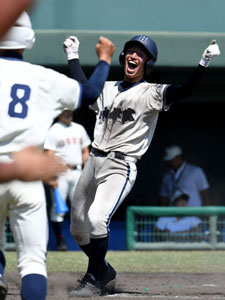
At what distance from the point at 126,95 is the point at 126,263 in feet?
9.33

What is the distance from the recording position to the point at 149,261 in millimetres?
7953

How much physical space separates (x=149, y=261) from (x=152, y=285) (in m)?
2.11

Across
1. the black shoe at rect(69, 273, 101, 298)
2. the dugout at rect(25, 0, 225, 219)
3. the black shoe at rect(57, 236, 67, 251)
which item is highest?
the dugout at rect(25, 0, 225, 219)

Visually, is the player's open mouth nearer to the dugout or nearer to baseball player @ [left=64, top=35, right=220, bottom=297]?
baseball player @ [left=64, top=35, right=220, bottom=297]

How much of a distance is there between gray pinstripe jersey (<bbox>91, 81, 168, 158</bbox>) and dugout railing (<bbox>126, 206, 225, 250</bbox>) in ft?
13.6

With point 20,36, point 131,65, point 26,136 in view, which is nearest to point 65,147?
point 131,65

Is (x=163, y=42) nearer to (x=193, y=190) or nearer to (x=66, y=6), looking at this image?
(x=66, y=6)

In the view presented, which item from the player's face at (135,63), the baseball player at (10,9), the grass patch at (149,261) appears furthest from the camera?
the grass patch at (149,261)

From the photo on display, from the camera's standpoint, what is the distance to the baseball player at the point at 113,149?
16.7ft

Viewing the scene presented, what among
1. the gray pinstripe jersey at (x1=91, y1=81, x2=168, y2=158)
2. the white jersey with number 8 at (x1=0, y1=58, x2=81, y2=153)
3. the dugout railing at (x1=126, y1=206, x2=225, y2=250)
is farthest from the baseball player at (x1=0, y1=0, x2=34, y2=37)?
the dugout railing at (x1=126, y1=206, x2=225, y2=250)

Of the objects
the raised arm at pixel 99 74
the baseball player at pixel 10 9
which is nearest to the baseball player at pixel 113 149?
the raised arm at pixel 99 74

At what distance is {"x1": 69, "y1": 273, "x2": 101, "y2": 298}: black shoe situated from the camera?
5086 mm

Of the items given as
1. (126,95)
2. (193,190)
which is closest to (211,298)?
(126,95)

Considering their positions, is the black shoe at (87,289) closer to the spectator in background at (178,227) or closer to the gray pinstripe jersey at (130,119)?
the gray pinstripe jersey at (130,119)
